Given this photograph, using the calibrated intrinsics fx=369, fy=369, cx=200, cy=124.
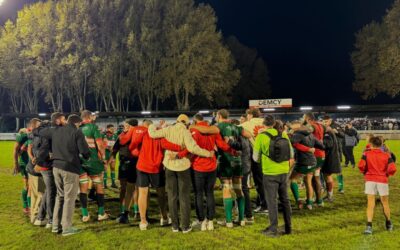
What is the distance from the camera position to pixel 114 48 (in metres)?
40.9

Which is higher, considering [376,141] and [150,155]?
[376,141]

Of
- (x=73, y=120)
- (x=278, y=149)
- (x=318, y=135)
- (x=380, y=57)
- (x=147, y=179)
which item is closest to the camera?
(x=278, y=149)

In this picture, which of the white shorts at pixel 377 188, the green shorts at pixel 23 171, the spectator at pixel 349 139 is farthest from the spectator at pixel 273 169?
the spectator at pixel 349 139

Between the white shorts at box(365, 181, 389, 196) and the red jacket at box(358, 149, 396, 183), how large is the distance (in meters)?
0.07

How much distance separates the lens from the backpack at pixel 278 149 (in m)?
6.29

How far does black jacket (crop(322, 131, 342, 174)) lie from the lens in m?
8.79

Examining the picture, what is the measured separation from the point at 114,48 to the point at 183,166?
36627 millimetres

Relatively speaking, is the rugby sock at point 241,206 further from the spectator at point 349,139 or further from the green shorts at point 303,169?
the spectator at point 349,139

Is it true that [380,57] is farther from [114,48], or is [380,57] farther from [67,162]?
[67,162]

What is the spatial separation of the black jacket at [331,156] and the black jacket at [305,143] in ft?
2.13

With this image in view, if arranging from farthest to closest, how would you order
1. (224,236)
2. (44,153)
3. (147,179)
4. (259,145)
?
(147,179) → (44,153) → (224,236) → (259,145)

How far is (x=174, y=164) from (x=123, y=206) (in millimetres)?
1924

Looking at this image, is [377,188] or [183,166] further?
[183,166]

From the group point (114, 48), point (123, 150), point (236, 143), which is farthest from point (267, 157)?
point (114, 48)
